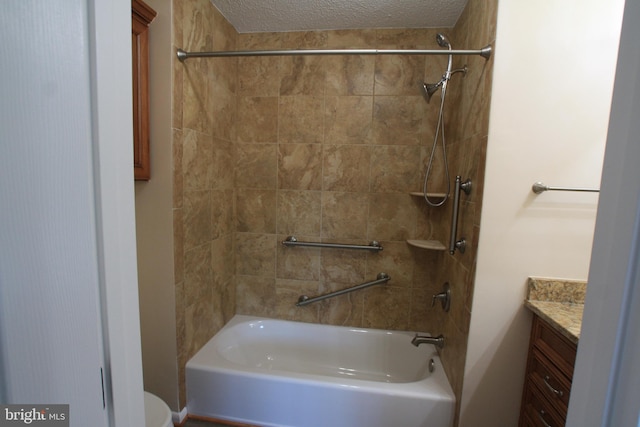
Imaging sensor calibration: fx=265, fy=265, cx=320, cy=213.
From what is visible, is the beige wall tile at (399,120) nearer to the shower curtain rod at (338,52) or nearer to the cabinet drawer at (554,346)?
the shower curtain rod at (338,52)

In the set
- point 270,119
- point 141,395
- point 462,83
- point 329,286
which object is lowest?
point 329,286

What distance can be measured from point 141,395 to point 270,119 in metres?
1.85

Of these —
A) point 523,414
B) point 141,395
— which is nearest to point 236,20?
point 141,395

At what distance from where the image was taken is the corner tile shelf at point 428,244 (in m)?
1.74

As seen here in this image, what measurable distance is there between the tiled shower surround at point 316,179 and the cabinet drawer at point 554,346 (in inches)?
16.8

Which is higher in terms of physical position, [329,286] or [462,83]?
[462,83]

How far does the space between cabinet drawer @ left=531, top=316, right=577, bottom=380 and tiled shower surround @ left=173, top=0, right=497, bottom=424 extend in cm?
43

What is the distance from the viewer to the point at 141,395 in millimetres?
536

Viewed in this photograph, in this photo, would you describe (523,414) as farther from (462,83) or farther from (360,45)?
(360,45)

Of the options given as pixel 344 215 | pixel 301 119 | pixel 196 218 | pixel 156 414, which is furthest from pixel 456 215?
pixel 156 414

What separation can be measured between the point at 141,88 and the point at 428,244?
1.92m

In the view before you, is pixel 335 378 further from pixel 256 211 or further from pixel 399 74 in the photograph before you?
pixel 399 74

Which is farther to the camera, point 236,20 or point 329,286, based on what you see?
point 329,286

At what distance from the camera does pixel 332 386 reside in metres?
1.49
